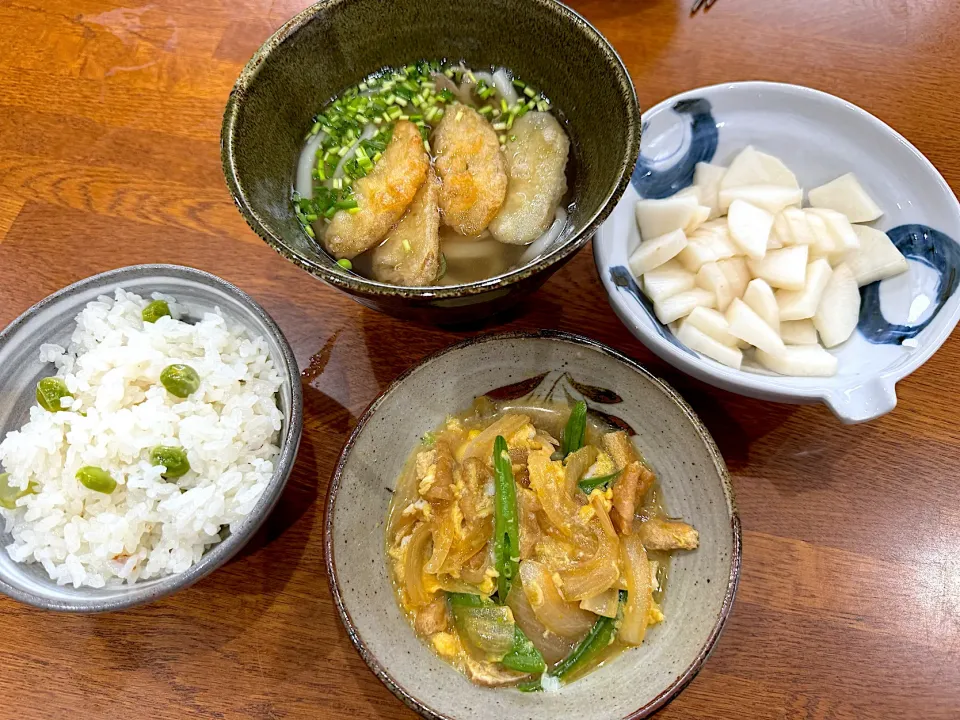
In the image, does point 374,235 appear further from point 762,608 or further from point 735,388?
point 762,608

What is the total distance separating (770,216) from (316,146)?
1211mm

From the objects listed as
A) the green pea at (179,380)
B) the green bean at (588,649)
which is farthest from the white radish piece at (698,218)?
the green pea at (179,380)

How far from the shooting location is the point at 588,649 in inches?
56.6

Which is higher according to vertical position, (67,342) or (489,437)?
(67,342)

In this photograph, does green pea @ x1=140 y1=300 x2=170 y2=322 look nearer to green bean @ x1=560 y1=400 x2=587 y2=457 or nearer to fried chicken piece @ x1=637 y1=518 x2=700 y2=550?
green bean @ x1=560 y1=400 x2=587 y2=457

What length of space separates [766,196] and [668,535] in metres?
0.95

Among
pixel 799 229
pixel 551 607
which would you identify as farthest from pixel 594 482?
pixel 799 229

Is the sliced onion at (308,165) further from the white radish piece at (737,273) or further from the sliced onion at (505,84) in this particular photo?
the white radish piece at (737,273)

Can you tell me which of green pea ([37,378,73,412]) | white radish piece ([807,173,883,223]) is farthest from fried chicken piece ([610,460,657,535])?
green pea ([37,378,73,412])

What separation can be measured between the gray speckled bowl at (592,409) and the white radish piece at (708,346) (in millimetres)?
171

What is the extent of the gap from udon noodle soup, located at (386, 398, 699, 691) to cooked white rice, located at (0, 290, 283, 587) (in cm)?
40

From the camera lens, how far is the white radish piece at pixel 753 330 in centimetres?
158

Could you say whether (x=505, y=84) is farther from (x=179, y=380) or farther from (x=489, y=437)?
(x=179, y=380)

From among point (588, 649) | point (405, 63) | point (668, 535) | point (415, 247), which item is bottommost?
point (588, 649)
